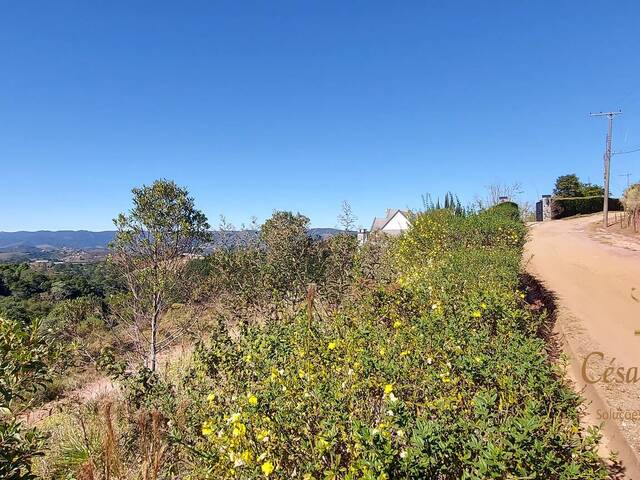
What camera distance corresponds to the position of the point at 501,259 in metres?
5.30

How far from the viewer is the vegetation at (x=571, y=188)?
34312 mm

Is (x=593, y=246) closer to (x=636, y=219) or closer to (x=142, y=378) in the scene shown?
(x=636, y=219)

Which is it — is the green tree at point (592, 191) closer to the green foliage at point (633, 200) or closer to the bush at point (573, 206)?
the bush at point (573, 206)

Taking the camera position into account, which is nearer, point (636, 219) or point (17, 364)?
point (17, 364)

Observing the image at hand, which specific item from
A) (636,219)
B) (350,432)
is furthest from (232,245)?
(636,219)

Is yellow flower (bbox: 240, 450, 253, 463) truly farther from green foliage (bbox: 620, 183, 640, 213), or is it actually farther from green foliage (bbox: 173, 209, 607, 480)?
green foliage (bbox: 620, 183, 640, 213)

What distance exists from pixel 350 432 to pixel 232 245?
31.1ft

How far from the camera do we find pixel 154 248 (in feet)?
30.9

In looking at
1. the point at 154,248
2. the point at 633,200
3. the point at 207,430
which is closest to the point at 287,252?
the point at 154,248

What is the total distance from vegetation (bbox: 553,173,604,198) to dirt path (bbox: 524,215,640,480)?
27.6 metres

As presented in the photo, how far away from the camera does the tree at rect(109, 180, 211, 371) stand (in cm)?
933

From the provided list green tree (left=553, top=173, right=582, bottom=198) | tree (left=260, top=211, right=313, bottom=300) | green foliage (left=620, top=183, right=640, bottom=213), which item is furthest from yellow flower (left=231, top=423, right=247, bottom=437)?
green tree (left=553, top=173, right=582, bottom=198)

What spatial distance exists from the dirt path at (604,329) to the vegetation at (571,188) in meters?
27.6

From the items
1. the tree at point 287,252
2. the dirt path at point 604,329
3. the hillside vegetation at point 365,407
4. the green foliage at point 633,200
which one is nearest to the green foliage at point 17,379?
the hillside vegetation at point 365,407
